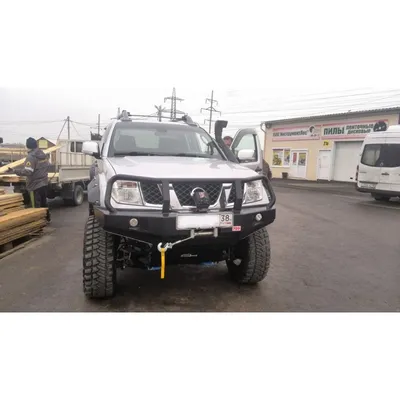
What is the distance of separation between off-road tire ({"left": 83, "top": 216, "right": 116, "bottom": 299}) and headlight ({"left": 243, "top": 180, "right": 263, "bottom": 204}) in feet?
4.43

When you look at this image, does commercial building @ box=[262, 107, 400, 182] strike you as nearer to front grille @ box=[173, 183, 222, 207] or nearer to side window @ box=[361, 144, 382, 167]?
side window @ box=[361, 144, 382, 167]

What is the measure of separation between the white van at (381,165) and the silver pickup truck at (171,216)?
32.3 feet

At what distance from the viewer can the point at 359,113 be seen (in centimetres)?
2327

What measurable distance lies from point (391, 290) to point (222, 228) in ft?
7.56

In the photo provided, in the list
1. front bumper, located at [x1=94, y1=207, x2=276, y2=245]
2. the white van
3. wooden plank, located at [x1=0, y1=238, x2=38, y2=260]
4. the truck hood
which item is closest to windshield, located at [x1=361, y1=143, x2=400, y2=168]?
the white van

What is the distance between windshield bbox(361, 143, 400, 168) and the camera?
38.9 feet

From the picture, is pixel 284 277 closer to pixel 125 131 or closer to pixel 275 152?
pixel 125 131

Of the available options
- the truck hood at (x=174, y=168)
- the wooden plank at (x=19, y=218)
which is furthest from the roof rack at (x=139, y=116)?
the wooden plank at (x=19, y=218)

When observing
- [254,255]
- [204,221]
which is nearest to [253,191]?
[204,221]

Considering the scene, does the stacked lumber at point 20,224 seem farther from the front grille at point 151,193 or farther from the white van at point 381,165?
the white van at point 381,165

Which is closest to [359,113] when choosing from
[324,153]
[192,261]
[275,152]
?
[324,153]

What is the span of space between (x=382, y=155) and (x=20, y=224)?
11316mm

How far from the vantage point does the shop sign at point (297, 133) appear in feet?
87.9

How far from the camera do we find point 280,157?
3020cm
